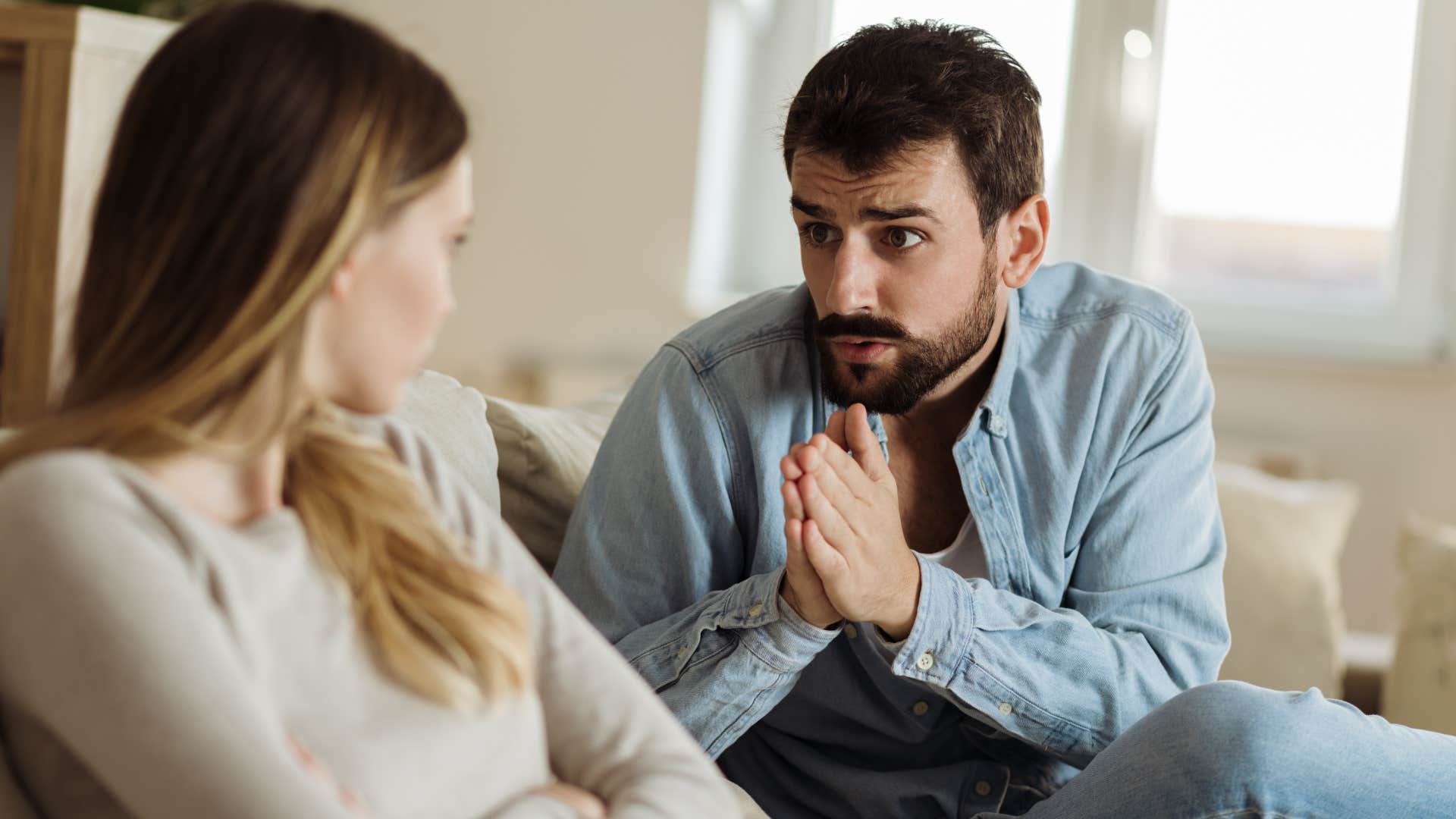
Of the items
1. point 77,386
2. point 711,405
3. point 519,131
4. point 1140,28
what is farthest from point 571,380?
point 77,386

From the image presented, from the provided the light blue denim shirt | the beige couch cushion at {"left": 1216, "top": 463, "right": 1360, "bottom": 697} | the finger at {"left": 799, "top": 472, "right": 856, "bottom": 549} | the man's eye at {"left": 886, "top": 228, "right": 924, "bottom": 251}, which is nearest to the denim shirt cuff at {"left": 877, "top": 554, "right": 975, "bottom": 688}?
the light blue denim shirt

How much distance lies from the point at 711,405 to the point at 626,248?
177 centimetres

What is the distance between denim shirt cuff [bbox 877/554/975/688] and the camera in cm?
125

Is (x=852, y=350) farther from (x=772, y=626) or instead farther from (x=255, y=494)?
(x=255, y=494)

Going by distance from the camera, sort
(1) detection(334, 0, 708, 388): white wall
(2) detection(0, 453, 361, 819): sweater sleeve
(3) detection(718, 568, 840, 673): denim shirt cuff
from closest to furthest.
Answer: (2) detection(0, 453, 361, 819): sweater sleeve < (3) detection(718, 568, 840, 673): denim shirt cuff < (1) detection(334, 0, 708, 388): white wall

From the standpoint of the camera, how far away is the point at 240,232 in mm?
688

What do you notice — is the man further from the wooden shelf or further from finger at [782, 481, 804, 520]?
the wooden shelf

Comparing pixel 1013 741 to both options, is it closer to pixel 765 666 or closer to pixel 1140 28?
pixel 765 666

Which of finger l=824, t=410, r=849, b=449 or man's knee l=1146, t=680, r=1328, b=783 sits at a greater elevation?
finger l=824, t=410, r=849, b=449

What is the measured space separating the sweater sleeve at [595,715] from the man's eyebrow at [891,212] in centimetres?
66

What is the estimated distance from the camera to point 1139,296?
158 centimetres

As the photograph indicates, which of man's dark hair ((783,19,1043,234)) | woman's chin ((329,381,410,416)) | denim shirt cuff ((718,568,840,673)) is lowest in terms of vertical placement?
A: denim shirt cuff ((718,568,840,673))

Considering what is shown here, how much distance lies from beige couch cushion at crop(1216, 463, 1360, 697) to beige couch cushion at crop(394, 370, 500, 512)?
127 cm

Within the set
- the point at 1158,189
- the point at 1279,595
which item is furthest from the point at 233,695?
the point at 1158,189
